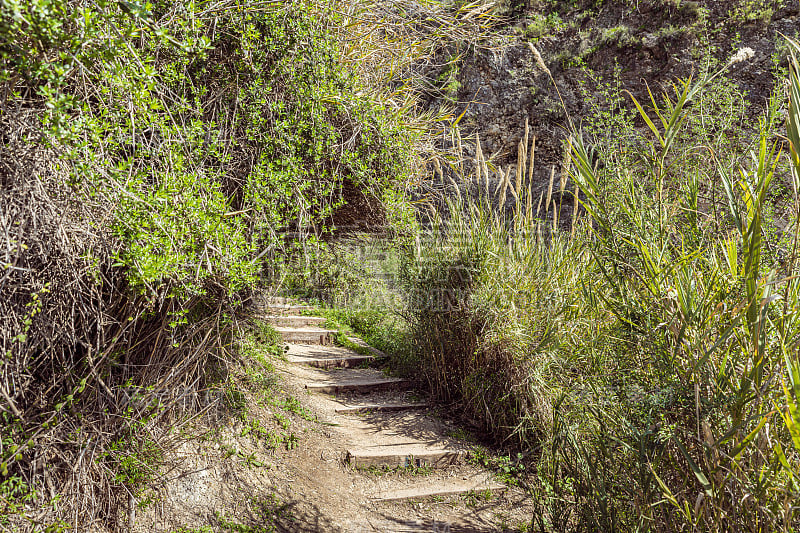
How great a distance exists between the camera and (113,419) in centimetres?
216

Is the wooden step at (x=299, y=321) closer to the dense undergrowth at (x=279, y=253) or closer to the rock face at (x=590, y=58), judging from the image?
the dense undergrowth at (x=279, y=253)

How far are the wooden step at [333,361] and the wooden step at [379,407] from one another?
1045 mm

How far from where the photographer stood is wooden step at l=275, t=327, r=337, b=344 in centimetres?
567

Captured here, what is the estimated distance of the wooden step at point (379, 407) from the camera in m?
3.89

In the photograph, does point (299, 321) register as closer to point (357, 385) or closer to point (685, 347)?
point (357, 385)

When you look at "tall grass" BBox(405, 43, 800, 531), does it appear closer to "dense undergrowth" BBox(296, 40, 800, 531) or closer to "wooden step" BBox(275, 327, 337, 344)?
"dense undergrowth" BBox(296, 40, 800, 531)

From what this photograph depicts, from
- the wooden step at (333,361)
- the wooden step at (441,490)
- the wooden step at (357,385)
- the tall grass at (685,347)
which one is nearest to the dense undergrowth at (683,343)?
the tall grass at (685,347)

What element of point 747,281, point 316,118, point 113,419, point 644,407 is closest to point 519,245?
point 316,118

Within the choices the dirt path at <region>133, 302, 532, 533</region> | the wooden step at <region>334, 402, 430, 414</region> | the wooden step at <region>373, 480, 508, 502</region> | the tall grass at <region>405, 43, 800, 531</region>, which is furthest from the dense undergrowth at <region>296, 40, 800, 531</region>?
the wooden step at <region>334, 402, 430, 414</region>

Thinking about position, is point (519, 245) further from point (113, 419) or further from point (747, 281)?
point (113, 419)

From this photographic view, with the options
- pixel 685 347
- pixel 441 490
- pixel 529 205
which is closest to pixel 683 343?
pixel 685 347

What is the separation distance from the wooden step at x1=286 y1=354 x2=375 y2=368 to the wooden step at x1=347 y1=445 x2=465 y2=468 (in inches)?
68.0

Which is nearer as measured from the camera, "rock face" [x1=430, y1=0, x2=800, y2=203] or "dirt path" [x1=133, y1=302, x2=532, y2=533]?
"dirt path" [x1=133, y1=302, x2=532, y2=533]

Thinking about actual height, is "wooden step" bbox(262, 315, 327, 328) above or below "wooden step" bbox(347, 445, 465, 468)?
above
